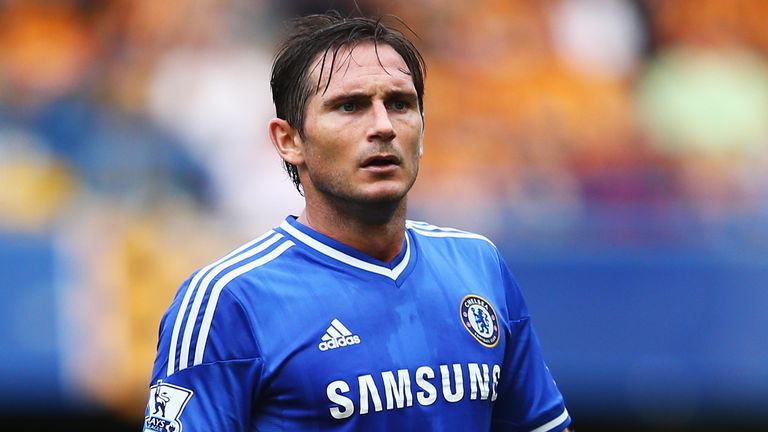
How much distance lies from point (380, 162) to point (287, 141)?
1.05 feet

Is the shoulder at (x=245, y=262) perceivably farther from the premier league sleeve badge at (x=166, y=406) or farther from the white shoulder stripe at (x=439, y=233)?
the white shoulder stripe at (x=439, y=233)

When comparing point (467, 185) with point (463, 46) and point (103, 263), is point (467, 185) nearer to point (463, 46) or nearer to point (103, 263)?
point (463, 46)

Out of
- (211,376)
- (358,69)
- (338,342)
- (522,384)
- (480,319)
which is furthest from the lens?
(522,384)

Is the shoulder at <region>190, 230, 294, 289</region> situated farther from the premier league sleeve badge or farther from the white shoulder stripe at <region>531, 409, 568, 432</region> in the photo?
the white shoulder stripe at <region>531, 409, 568, 432</region>

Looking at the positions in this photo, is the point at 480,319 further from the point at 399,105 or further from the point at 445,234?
the point at 399,105

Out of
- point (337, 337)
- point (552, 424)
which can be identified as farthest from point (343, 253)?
point (552, 424)

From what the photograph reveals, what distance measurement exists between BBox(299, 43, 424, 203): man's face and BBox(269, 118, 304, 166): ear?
Result: 4 centimetres

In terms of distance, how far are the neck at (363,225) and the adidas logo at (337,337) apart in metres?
0.26

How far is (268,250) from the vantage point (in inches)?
131

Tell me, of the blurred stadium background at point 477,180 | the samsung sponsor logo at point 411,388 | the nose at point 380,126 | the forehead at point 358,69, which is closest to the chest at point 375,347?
the samsung sponsor logo at point 411,388

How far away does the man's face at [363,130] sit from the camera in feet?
10.6

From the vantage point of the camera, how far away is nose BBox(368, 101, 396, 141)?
10.5 feet

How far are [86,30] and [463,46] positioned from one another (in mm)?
2770

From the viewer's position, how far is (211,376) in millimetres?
3045
